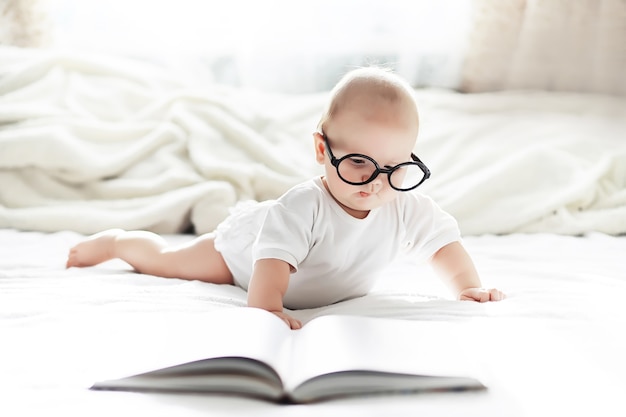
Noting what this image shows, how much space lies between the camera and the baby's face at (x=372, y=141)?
3.24 ft

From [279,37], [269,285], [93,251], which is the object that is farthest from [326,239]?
[279,37]

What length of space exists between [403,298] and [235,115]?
0.99 metres

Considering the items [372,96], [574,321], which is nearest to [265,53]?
[372,96]

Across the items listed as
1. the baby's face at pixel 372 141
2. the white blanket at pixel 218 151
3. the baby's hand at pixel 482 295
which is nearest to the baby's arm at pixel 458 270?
Answer: the baby's hand at pixel 482 295

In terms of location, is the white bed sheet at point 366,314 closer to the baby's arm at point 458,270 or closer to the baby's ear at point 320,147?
the baby's arm at point 458,270

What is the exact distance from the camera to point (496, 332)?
854mm

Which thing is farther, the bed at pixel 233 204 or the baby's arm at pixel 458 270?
the baby's arm at pixel 458 270

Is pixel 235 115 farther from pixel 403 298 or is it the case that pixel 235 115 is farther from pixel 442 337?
pixel 442 337

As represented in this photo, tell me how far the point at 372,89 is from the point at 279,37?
134 cm

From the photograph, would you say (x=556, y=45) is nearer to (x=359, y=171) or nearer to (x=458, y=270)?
(x=458, y=270)

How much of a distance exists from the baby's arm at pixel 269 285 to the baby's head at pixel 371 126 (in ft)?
0.47

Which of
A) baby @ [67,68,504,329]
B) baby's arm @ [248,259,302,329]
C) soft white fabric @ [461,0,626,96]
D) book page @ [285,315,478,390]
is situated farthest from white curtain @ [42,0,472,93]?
book page @ [285,315,478,390]

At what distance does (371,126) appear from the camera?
3.22 ft

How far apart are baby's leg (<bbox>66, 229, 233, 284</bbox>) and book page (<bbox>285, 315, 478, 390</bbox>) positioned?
46cm
